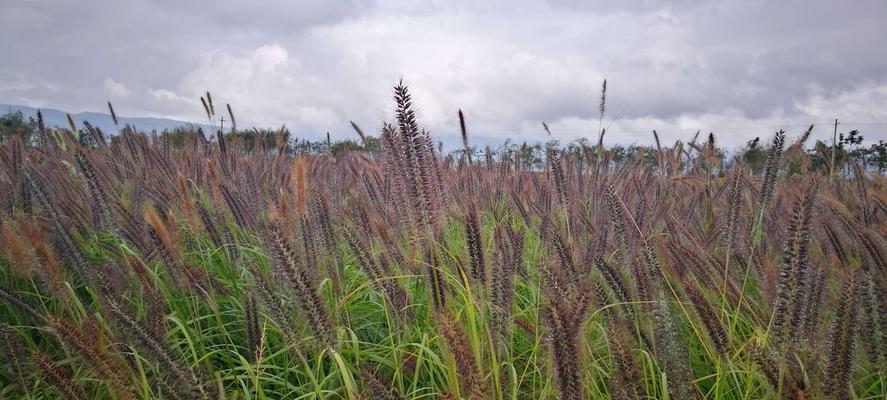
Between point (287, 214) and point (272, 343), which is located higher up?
point (287, 214)

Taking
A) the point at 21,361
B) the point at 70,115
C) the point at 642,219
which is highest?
the point at 70,115

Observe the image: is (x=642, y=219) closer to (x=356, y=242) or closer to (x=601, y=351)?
(x=601, y=351)

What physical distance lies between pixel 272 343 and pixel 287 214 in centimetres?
97

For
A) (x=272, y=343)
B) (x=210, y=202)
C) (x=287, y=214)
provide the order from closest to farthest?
(x=287, y=214)
(x=272, y=343)
(x=210, y=202)

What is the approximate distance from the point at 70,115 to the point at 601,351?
7695mm

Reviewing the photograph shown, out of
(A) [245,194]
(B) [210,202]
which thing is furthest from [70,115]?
(A) [245,194]

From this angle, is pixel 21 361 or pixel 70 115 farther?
pixel 70 115

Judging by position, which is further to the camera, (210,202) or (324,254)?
(210,202)

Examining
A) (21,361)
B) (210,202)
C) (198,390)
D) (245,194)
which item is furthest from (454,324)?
(210,202)

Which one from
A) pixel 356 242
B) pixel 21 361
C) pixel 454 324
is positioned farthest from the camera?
pixel 356 242

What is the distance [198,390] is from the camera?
1.40 metres

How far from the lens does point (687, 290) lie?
63.1 inches

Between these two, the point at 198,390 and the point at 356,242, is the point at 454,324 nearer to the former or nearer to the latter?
the point at 198,390

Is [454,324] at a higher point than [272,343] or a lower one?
higher
